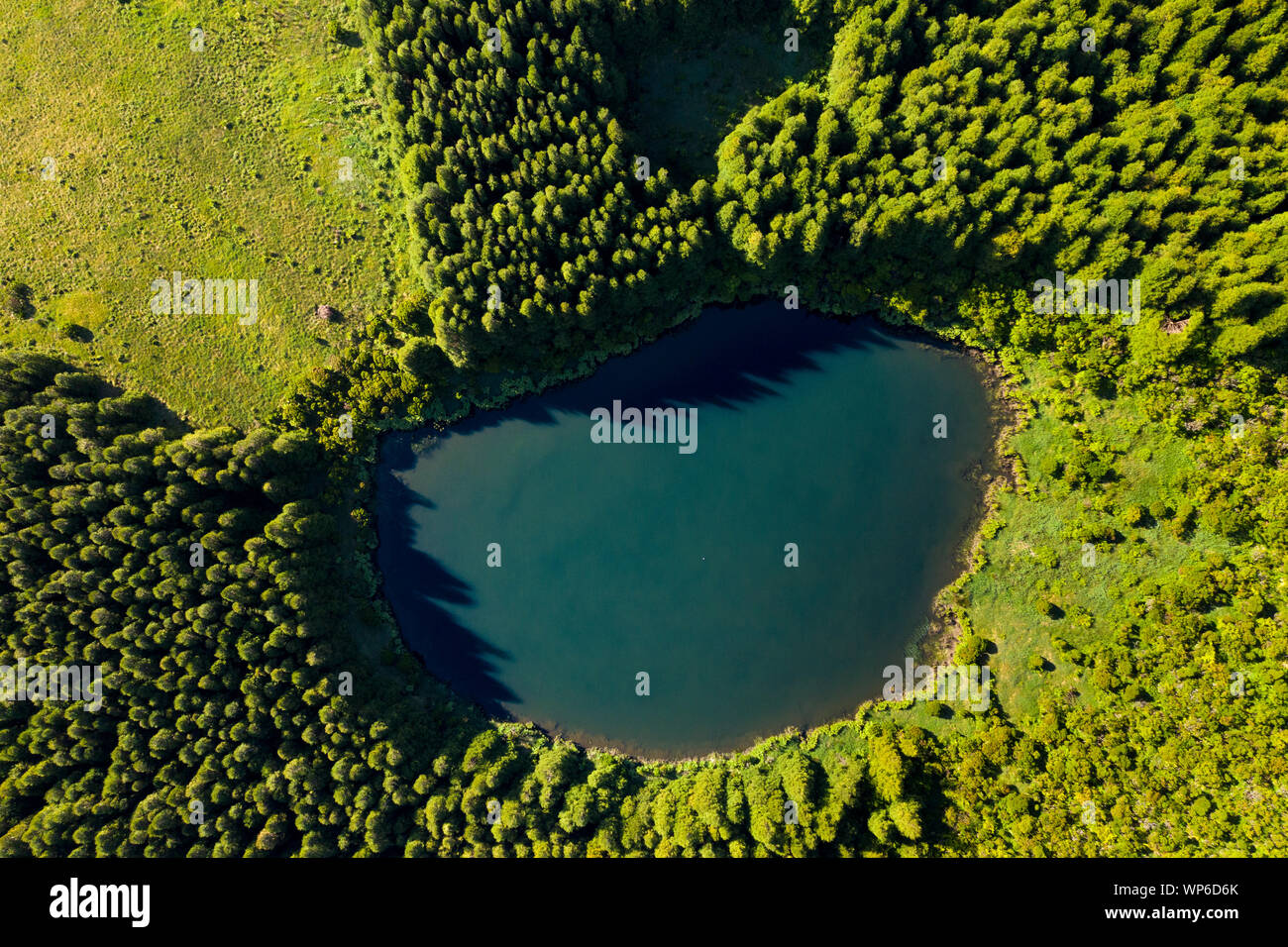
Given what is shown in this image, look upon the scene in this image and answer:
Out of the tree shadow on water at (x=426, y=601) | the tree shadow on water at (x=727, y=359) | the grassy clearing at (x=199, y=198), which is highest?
Result: the grassy clearing at (x=199, y=198)

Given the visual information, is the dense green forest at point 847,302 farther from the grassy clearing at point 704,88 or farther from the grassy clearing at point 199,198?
the grassy clearing at point 199,198

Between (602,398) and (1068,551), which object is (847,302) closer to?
(602,398)

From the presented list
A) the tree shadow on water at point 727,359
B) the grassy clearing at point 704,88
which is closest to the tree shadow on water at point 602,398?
the tree shadow on water at point 727,359

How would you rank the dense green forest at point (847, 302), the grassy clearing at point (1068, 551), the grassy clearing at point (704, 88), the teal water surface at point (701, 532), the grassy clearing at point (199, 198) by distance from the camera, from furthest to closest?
the grassy clearing at point (199, 198) → the teal water surface at point (701, 532) → the grassy clearing at point (704, 88) → the grassy clearing at point (1068, 551) → the dense green forest at point (847, 302)

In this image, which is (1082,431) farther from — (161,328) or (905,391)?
(161,328)

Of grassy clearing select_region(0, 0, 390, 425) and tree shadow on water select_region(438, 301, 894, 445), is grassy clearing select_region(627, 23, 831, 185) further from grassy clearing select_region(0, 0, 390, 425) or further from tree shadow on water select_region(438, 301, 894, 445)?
grassy clearing select_region(0, 0, 390, 425)

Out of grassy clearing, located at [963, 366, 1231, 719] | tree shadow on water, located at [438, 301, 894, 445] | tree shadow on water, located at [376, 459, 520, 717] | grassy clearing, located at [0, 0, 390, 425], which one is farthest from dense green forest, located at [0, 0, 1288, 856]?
grassy clearing, located at [0, 0, 390, 425]

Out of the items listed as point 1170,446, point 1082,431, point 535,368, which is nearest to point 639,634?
point 535,368
